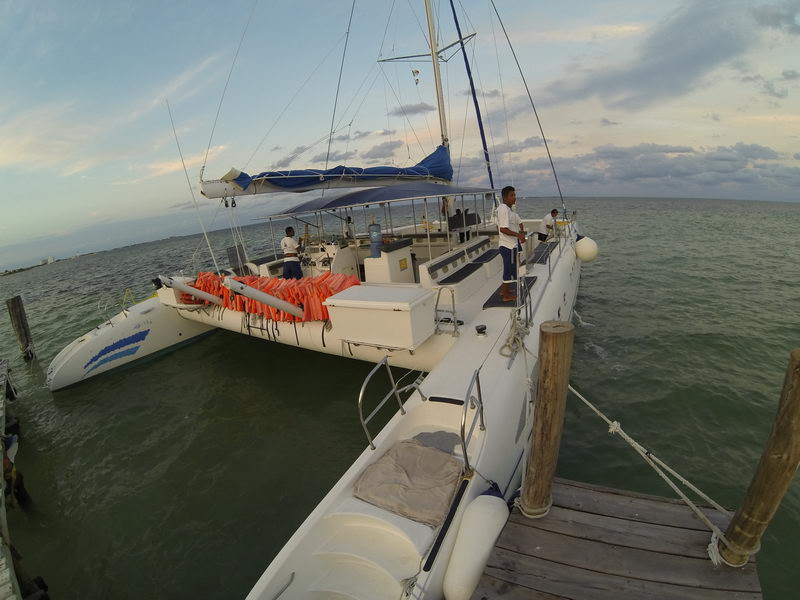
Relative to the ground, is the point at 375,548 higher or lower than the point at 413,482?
lower

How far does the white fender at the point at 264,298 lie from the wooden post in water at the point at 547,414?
13.7 feet

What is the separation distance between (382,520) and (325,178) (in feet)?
25.6

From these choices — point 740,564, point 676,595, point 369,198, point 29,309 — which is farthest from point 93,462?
point 29,309

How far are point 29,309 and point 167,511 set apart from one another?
71.4ft

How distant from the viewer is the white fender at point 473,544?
225cm

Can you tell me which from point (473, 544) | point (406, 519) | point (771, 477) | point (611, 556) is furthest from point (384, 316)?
point (771, 477)

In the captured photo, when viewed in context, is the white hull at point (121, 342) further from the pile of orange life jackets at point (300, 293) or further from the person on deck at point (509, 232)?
the person on deck at point (509, 232)

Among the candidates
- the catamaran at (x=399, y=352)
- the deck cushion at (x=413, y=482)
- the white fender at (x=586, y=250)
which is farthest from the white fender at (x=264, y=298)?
the white fender at (x=586, y=250)

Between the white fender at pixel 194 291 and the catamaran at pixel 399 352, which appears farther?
the white fender at pixel 194 291

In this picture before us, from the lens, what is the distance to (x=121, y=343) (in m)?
7.75

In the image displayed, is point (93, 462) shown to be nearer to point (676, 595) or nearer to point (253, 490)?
point (253, 490)

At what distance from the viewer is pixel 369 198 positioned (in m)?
7.19

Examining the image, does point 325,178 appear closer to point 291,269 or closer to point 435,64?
point 291,269

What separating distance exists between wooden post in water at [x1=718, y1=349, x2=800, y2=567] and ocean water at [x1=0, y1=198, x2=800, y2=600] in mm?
1913
